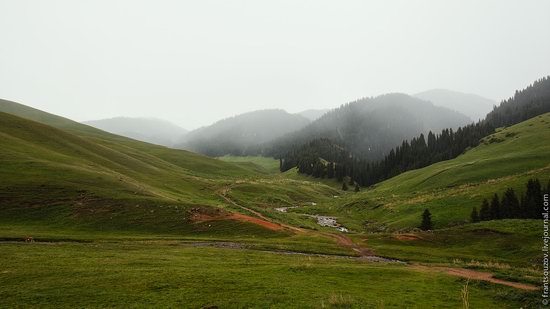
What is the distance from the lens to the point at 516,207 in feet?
168

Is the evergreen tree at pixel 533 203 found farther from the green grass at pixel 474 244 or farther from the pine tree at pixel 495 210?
the green grass at pixel 474 244

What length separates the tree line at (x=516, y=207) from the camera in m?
50.2

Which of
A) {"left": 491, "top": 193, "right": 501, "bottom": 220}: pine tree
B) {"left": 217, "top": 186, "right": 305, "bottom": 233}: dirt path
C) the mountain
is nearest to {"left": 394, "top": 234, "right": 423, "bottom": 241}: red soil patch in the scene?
{"left": 217, "top": 186, "right": 305, "bottom": 233}: dirt path

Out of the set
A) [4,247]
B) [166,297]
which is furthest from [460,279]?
[4,247]

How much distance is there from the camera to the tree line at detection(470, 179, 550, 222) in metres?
50.2

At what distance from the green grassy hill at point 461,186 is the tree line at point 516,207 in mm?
4159

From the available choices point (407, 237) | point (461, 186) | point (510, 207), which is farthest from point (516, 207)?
point (461, 186)

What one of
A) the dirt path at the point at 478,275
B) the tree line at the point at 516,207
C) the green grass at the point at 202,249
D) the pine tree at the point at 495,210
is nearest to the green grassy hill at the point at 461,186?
the green grass at the point at 202,249

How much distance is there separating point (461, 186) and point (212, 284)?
3038 inches

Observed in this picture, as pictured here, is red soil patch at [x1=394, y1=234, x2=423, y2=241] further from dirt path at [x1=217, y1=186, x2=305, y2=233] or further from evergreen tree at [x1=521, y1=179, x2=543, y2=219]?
evergreen tree at [x1=521, y1=179, x2=543, y2=219]

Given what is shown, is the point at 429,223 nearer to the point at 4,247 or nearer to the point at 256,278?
the point at 256,278

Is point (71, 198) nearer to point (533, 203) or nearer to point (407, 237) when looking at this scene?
point (407, 237)

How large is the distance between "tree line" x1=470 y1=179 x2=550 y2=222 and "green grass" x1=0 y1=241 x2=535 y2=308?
118ft

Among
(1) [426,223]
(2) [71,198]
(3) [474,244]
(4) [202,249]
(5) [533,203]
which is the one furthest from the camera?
(1) [426,223]
